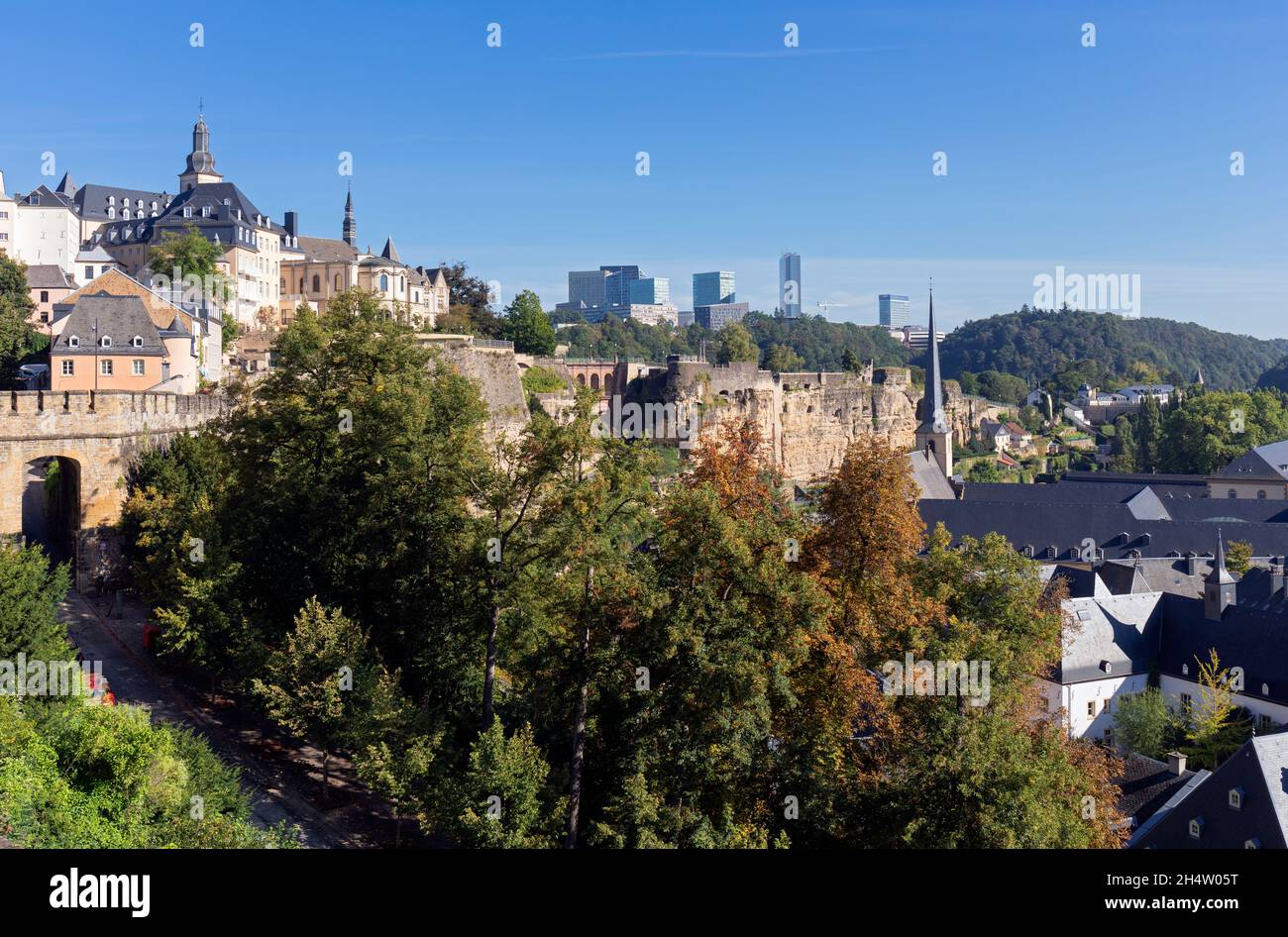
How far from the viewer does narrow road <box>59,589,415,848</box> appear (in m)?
19.8

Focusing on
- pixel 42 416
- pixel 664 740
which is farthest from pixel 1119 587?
pixel 42 416

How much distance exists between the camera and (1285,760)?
74.3ft

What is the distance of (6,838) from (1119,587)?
3803 centimetres

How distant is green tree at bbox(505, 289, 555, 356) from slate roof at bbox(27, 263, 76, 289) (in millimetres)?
24706

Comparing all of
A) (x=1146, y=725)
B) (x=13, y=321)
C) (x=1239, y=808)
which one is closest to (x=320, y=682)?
(x=1239, y=808)

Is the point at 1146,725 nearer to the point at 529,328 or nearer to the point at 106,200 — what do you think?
the point at 529,328

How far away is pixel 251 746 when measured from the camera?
22.3 meters

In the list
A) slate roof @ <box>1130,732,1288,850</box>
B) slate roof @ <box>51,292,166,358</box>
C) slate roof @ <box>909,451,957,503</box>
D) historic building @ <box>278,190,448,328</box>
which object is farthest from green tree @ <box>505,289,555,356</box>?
slate roof @ <box>1130,732,1288,850</box>

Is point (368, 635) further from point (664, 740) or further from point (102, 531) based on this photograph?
point (102, 531)

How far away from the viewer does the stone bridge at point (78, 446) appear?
2836 centimetres

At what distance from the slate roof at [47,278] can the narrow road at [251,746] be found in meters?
35.8

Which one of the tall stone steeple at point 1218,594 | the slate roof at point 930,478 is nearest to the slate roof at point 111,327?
the tall stone steeple at point 1218,594

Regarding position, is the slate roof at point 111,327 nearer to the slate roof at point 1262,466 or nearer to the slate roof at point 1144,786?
the slate roof at point 1144,786

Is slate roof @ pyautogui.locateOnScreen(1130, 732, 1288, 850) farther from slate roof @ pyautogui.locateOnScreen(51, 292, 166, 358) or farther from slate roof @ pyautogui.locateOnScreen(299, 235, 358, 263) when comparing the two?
slate roof @ pyautogui.locateOnScreen(299, 235, 358, 263)
